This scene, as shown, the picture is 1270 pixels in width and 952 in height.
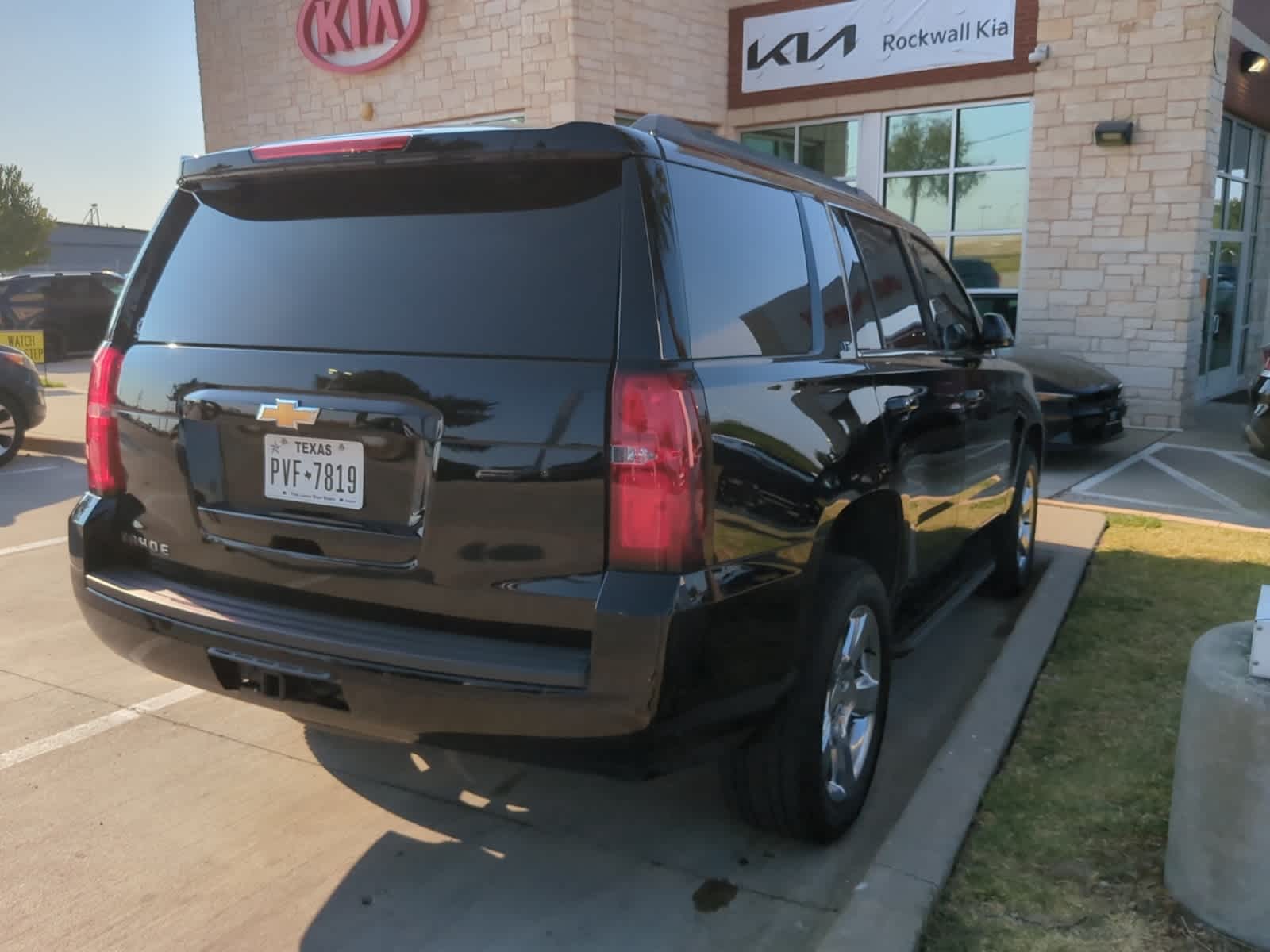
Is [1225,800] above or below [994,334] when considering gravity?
below

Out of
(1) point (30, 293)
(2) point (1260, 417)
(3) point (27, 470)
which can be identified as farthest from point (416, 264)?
(1) point (30, 293)

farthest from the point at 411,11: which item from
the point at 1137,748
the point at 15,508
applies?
the point at 1137,748

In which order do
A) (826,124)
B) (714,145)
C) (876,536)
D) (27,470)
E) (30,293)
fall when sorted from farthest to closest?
1. (30,293)
2. (826,124)
3. (27,470)
4. (876,536)
5. (714,145)

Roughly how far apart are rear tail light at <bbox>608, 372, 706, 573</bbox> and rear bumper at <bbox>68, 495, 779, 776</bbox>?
6 cm

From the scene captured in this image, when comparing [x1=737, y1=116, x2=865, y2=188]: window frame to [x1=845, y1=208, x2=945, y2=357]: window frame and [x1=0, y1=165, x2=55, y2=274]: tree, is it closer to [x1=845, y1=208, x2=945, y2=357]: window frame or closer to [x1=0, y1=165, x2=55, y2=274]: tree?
[x1=845, y1=208, x2=945, y2=357]: window frame

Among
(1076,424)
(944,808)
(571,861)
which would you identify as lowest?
(571,861)

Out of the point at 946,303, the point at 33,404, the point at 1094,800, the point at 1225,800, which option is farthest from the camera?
the point at 33,404

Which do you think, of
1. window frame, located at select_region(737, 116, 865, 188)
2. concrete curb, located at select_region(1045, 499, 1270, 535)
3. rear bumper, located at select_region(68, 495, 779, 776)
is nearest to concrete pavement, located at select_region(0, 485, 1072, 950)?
rear bumper, located at select_region(68, 495, 779, 776)

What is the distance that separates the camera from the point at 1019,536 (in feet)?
18.8

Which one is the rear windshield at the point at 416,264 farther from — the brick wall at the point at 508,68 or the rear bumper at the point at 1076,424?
the brick wall at the point at 508,68

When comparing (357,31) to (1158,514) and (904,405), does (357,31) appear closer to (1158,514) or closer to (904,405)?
(1158,514)

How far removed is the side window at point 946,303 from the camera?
184 inches

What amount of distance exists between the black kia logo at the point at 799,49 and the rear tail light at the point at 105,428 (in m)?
11.9

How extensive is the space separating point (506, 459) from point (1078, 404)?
8295mm
